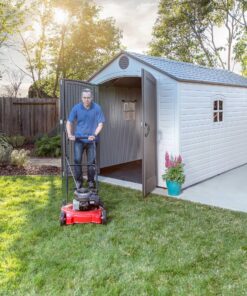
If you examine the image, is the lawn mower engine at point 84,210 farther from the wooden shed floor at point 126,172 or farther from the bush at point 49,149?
the bush at point 49,149

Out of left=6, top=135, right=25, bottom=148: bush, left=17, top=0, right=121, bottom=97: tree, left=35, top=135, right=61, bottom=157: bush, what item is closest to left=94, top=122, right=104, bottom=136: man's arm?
left=35, top=135, right=61, bottom=157: bush

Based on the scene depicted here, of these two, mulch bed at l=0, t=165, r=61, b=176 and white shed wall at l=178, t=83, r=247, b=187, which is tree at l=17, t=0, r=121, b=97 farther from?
white shed wall at l=178, t=83, r=247, b=187

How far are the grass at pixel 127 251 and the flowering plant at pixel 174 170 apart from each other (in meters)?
0.59

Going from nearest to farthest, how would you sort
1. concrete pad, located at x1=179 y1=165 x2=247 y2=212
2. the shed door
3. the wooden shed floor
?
concrete pad, located at x1=179 y1=165 x2=247 y2=212 < the shed door < the wooden shed floor

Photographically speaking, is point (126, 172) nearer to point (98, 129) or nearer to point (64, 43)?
point (98, 129)

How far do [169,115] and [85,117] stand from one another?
1.73m

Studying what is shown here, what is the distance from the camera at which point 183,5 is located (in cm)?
1658

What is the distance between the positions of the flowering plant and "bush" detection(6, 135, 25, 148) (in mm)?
6445

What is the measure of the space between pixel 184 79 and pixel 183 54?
12837 millimetres

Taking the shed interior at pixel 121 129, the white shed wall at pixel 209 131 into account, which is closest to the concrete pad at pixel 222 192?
the white shed wall at pixel 209 131

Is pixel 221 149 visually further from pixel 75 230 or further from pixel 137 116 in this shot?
pixel 75 230

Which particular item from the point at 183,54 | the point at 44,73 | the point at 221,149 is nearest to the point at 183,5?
the point at 183,54

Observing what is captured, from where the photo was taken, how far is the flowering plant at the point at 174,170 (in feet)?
18.2

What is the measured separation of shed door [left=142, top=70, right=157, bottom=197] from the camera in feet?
17.3
